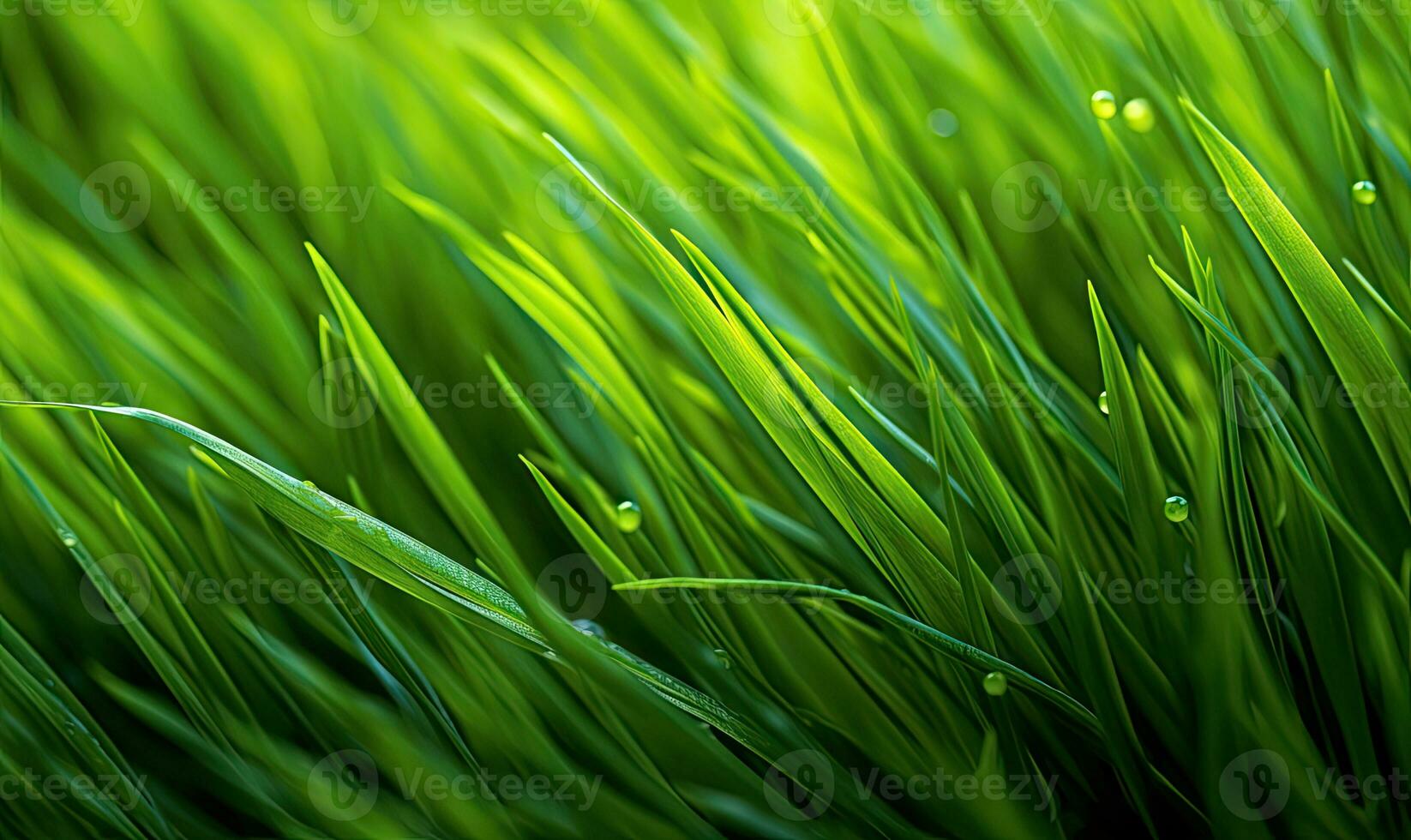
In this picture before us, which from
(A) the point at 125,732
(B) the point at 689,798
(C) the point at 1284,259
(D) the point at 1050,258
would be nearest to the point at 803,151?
(D) the point at 1050,258

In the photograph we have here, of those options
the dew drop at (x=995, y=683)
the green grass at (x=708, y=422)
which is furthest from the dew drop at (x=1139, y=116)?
the dew drop at (x=995, y=683)

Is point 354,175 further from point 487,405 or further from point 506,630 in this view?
point 506,630

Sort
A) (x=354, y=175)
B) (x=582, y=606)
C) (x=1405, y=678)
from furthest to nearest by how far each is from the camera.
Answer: (x=354, y=175)
(x=582, y=606)
(x=1405, y=678)

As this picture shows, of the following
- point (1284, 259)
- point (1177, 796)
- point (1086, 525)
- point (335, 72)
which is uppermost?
point (335, 72)

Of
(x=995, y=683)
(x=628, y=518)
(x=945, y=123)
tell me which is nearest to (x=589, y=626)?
(x=628, y=518)

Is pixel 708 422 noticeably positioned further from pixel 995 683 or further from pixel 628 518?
pixel 995 683

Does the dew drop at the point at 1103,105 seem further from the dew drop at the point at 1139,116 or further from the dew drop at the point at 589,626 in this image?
the dew drop at the point at 589,626

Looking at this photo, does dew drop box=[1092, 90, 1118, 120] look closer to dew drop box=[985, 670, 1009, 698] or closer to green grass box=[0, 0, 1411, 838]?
green grass box=[0, 0, 1411, 838]
